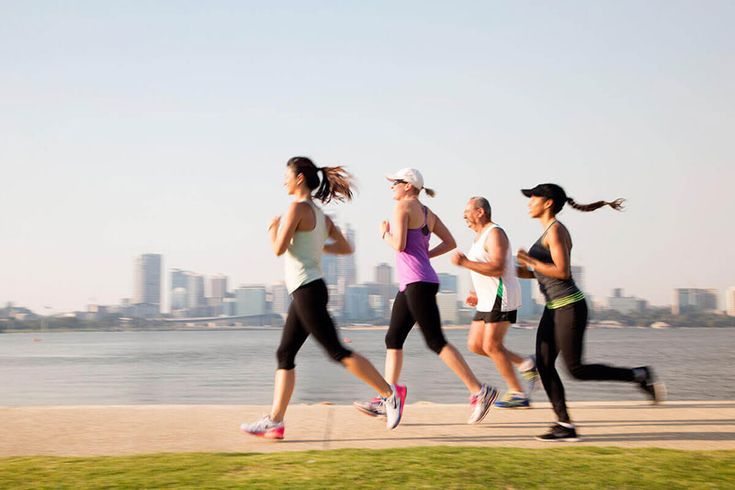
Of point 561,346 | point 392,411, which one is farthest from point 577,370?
point 392,411

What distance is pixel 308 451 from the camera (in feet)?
17.1

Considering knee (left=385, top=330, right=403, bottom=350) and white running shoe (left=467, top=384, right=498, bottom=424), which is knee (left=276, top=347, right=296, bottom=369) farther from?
white running shoe (left=467, top=384, right=498, bottom=424)

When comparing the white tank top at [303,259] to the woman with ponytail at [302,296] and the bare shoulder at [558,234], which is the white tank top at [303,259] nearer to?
the woman with ponytail at [302,296]

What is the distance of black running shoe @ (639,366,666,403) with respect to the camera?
676 centimetres

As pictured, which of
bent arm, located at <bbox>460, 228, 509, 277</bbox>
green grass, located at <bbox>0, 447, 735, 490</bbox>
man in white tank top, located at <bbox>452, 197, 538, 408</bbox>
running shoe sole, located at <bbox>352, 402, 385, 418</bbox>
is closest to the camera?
green grass, located at <bbox>0, 447, 735, 490</bbox>

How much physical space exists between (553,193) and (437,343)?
1515mm

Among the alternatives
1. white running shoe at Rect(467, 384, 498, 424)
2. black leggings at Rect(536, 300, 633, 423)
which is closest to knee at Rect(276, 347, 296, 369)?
white running shoe at Rect(467, 384, 498, 424)

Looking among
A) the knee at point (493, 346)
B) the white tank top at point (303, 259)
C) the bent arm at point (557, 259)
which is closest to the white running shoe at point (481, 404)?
the knee at point (493, 346)

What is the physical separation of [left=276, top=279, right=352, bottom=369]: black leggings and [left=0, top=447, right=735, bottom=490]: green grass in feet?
3.02

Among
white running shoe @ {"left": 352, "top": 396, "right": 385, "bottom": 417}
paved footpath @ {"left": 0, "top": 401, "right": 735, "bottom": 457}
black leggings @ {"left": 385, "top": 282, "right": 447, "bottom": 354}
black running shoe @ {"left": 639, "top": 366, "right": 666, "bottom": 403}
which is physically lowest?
paved footpath @ {"left": 0, "top": 401, "right": 735, "bottom": 457}

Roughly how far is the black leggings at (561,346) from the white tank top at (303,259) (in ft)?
5.71

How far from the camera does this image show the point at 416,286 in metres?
6.64

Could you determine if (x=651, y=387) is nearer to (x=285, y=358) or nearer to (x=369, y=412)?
(x=369, y=412)

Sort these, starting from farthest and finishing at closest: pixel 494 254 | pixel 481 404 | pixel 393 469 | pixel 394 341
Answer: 1. pixel 494 254
2. pixel 394 341
3. pixel 481 404
4. pixel 393 469
